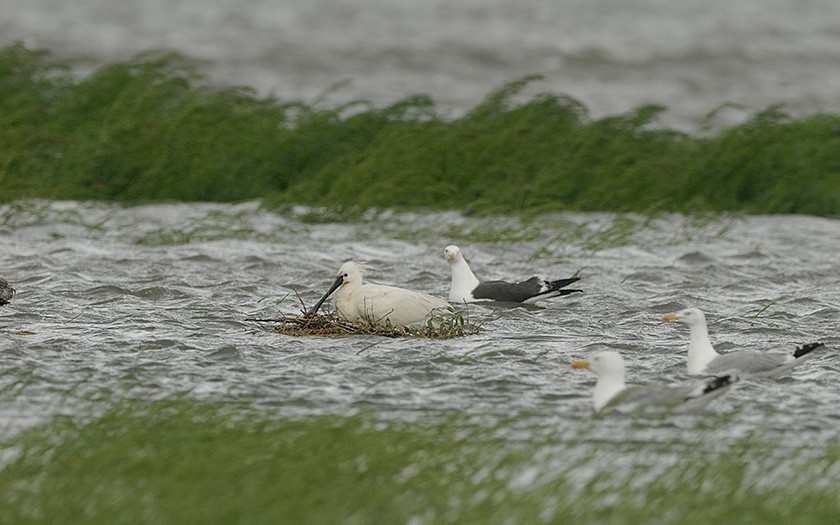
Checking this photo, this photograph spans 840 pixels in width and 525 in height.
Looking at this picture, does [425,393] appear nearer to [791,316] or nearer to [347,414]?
[347,414]

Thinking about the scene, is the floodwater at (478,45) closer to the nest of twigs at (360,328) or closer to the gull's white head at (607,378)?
the nest of twigs at (360,328)


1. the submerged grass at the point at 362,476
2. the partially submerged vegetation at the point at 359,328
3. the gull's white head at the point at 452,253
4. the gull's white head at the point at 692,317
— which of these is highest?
the gull's white head at the point at 452,253

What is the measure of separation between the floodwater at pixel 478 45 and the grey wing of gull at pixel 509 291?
1419cm

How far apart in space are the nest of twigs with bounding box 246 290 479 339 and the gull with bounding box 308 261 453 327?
0.14ft

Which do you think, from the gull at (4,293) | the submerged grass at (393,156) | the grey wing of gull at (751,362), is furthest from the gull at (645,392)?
the submerged grass at (393,156)

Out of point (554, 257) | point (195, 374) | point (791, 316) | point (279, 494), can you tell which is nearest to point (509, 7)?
point (554, 257)

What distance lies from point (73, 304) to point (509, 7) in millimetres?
39936

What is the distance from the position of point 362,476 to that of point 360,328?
4437mm

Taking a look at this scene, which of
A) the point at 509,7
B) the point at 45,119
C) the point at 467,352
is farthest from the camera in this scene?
the point at 509,7

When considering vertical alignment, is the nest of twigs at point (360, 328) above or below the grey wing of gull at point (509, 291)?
below

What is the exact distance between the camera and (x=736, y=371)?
9.61 metres

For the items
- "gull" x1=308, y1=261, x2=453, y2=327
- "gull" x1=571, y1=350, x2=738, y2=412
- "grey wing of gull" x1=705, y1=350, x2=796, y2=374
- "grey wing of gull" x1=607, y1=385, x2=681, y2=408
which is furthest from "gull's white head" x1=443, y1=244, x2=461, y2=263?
"grey wing of gull" x1=607, y1=385, x2=681, y2=408

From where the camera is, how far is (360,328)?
1202cm

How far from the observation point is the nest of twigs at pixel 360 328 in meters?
12.0
